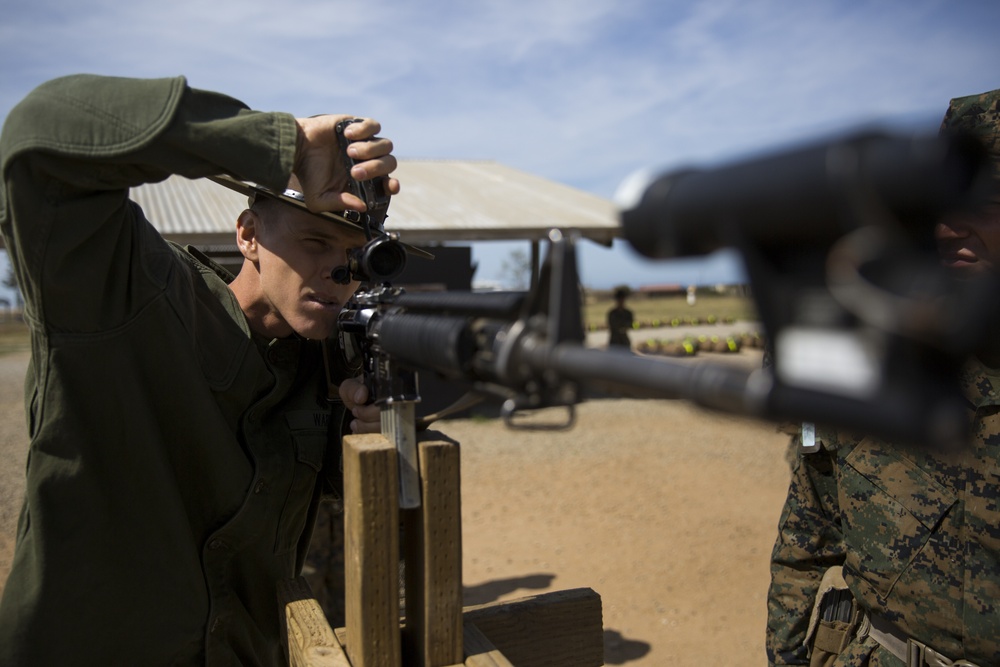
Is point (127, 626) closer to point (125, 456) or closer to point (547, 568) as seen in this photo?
point (125, 456)

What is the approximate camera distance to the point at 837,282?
2.26 ft

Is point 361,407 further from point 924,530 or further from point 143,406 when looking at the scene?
point 924,530

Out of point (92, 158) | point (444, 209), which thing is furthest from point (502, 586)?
point (444, 209)

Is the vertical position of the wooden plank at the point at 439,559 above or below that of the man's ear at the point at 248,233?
below

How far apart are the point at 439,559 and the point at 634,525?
244 inches

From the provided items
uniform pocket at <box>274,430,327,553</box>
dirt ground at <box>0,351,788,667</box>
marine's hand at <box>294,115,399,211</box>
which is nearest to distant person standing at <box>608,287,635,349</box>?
dirt ground at <box>0,351,788,667</box>

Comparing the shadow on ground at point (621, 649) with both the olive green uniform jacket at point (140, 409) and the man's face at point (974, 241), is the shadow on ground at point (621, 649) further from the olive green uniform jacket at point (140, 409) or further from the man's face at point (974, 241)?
the man's face at point (974, 241)

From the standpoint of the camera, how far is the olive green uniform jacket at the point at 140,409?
149 cm

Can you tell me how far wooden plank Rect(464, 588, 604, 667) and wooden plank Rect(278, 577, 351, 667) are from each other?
0.32m

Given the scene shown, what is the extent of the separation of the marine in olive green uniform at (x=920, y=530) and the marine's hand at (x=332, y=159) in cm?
147

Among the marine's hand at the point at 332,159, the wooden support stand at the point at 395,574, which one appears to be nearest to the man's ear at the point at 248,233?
the marine's hand at the point at 332,159

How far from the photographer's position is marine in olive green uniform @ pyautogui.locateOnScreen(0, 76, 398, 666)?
1.49m

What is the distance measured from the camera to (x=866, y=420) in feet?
2.14

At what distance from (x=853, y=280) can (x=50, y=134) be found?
1.50m
